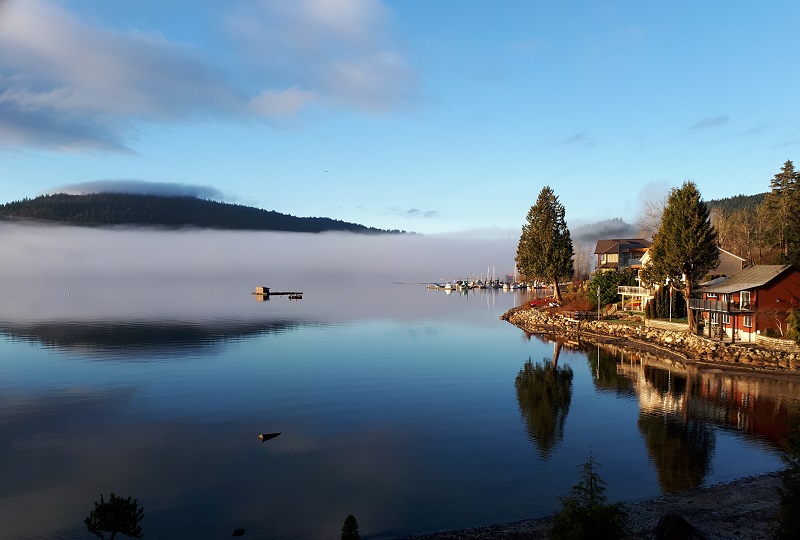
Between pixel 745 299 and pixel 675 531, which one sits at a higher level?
pixel 745 299

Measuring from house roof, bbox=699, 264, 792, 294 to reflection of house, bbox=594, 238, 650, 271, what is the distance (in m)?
54.3

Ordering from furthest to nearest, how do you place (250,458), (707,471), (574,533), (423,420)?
1. (423,420)
2. (250,458)
3. (707,471)
4. (574,533)

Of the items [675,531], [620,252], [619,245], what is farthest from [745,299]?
[619,245]

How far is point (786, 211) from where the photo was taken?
75.3m

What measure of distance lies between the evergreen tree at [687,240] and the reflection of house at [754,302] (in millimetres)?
5030

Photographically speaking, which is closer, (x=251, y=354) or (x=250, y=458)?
(x=250, y=458)

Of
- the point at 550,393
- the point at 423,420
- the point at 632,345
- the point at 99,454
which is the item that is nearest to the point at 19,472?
the point at 99,454

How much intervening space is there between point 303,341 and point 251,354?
37.5 feet

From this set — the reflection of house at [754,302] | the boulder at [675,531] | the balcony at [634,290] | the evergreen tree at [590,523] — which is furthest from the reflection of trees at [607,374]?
the evergreen tree at [590,523]

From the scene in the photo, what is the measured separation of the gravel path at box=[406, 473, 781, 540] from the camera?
62.5ft

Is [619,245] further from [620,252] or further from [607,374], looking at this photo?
[607,374]

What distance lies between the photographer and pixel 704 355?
54438mm

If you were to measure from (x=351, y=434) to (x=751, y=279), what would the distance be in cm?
4512

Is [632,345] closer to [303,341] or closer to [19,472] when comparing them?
[303,341]
